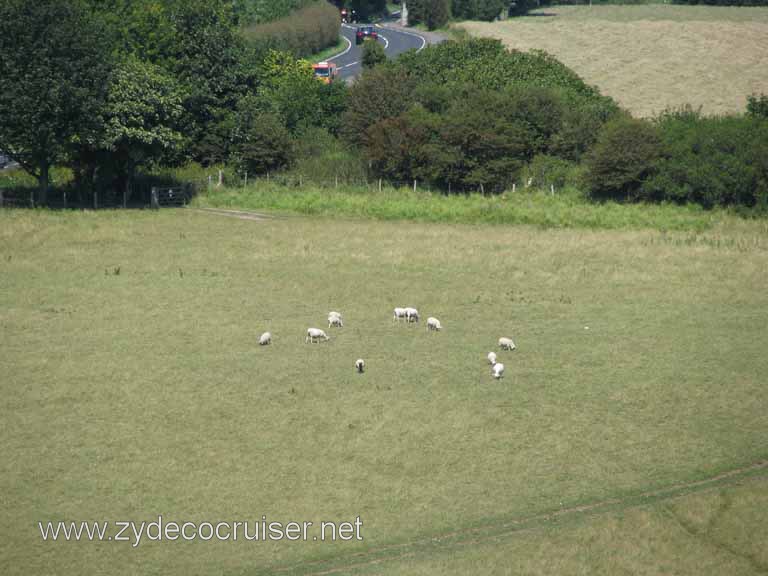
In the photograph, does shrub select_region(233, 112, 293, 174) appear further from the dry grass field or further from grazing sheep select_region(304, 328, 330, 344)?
grazing sheep select_region(304, 328, 330, 344)

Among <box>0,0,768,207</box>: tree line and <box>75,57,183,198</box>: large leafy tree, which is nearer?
<box>0,0,768,207</box>: tree line

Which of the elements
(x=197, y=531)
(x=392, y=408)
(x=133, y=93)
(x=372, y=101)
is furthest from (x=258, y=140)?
(x=197, y=531)

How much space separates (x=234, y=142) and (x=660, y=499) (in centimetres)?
5203

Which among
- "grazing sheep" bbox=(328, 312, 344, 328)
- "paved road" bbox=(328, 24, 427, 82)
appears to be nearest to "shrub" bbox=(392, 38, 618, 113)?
"paved road" bbox=(328, 24, 427, 82)

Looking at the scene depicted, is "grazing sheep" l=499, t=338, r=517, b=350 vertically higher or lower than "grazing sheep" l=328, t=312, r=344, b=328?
lower

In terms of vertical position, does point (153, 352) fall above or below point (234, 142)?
below

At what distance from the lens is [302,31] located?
360ft

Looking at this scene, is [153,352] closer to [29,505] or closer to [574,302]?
[29,505]

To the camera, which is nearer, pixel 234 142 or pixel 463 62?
pixel 234 142

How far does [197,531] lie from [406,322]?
54.0 feet

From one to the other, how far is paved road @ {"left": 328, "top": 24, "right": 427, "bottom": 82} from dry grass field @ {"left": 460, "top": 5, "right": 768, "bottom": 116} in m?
6.77

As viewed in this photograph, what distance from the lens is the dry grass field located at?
9206 centimetres

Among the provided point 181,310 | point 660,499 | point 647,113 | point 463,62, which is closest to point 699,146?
point 647,113

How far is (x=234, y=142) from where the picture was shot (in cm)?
7112
